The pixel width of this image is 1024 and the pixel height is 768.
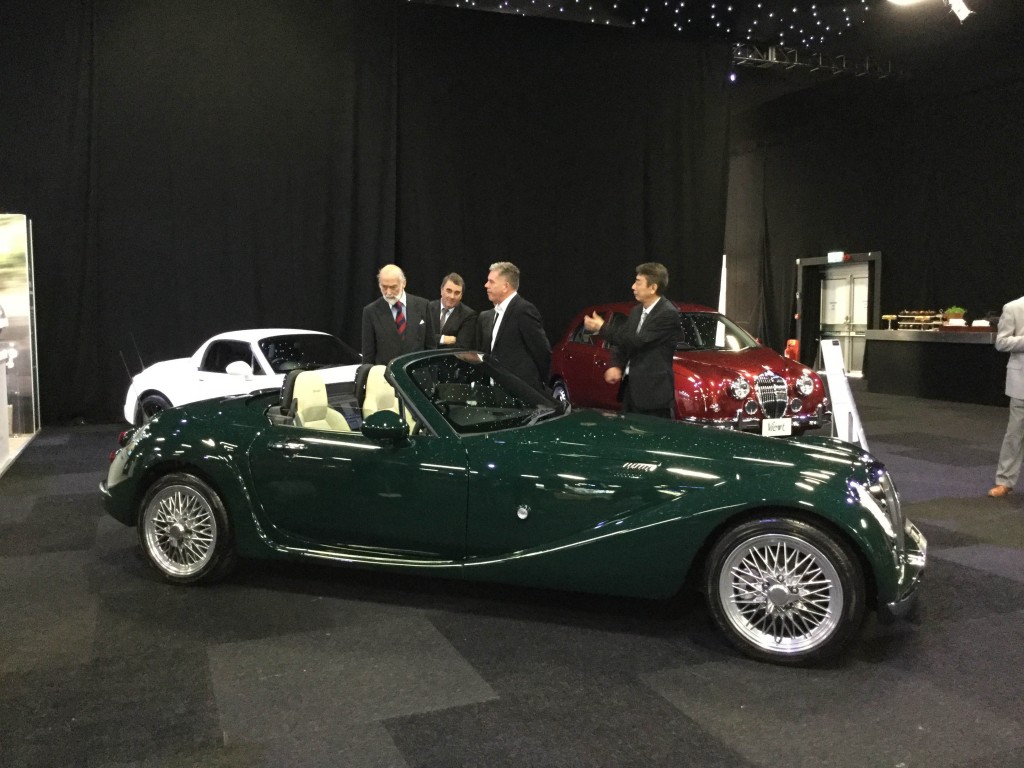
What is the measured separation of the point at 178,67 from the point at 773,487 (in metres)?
9.56

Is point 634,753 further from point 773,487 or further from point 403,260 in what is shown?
point 403,260

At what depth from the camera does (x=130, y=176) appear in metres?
10.1

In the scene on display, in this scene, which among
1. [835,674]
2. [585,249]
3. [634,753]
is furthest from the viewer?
[585,249]

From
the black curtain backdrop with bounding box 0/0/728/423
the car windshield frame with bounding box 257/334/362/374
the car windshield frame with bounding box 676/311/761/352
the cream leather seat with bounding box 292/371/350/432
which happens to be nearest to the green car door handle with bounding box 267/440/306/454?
the cream leather seat with bounding box 292/371/350/432

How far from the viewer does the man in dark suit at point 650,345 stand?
17.1ft

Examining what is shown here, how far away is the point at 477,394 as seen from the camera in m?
4.02

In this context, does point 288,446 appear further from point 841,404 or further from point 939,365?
point 939,365

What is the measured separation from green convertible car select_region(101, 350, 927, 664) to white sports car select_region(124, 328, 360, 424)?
10.2ft

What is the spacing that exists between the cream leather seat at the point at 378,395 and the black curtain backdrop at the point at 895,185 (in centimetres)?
1179

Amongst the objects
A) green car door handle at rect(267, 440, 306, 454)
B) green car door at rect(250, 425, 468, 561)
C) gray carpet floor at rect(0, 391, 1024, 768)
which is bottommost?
gray carpet floor at rect(0, 391, 1024, 768)

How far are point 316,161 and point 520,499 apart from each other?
27.8 feet

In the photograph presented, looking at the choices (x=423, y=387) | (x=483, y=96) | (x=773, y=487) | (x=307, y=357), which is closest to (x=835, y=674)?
(x=773, y=487)

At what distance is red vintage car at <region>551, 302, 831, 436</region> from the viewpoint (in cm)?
735

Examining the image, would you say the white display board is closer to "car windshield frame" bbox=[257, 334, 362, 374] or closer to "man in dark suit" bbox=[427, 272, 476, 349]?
"car windshield frame" bbox=[257, 334, 362, 374]
